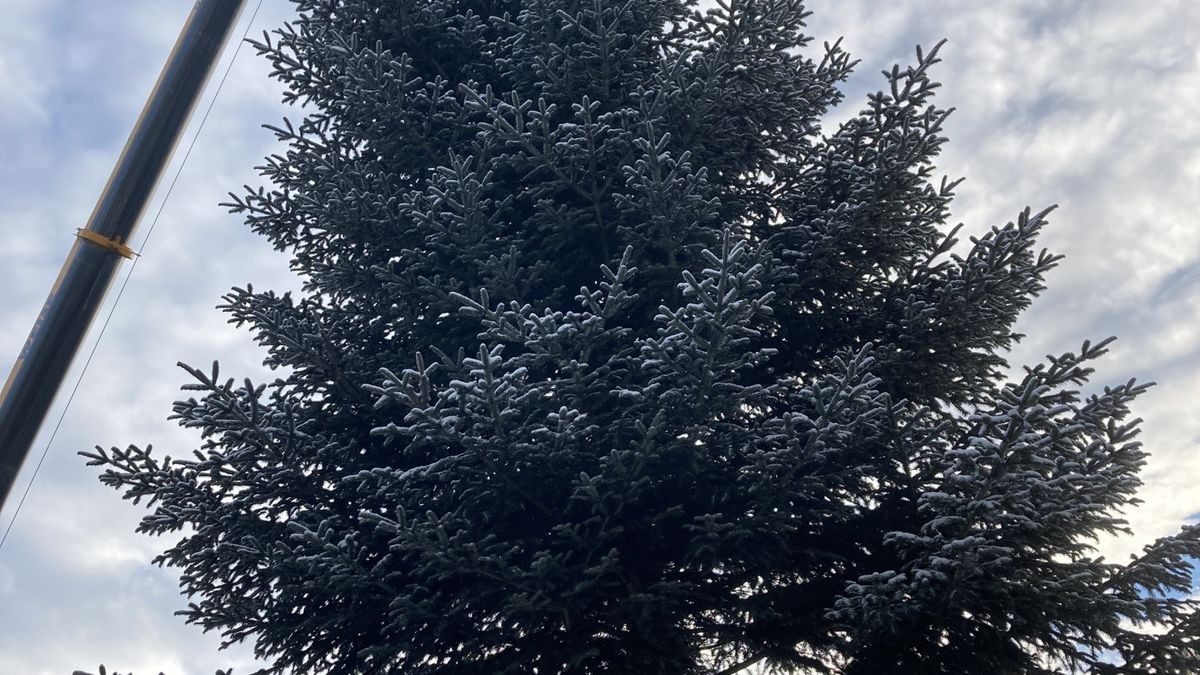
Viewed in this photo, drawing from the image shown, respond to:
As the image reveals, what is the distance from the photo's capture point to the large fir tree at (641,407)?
199 inches

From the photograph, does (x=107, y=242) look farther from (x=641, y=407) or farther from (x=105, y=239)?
(x=641, y=407)

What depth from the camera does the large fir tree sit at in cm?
507

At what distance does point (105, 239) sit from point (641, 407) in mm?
4447

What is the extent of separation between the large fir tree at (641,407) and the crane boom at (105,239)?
2.38 ft

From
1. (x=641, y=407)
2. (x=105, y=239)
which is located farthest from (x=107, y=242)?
(x=641, y=407)

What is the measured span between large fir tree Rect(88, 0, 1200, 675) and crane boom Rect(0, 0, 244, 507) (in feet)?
2.38

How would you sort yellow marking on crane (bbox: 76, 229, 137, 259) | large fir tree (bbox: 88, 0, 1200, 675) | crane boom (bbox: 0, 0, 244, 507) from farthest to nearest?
1. yellow marking on crane (bbox: 76, 229, 137, 259)
2. crane boom (bbox: 0, 0, 244, 507)
3. large fir tree (bbox: 88, 0, 1200, 675)

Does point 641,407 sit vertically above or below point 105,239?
below

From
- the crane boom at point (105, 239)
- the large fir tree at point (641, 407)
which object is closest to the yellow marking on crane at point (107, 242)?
the crane boom at point (105, 239)

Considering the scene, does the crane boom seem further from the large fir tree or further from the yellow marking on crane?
the large fir tree

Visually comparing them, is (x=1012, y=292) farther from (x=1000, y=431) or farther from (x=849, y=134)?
(x=1000, y=431)

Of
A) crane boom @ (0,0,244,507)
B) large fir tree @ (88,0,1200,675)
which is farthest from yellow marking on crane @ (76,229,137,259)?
large fir tree @ (88,0,1200,675)

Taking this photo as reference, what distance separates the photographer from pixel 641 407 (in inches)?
216

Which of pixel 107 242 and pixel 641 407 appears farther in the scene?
pixel 107 242
